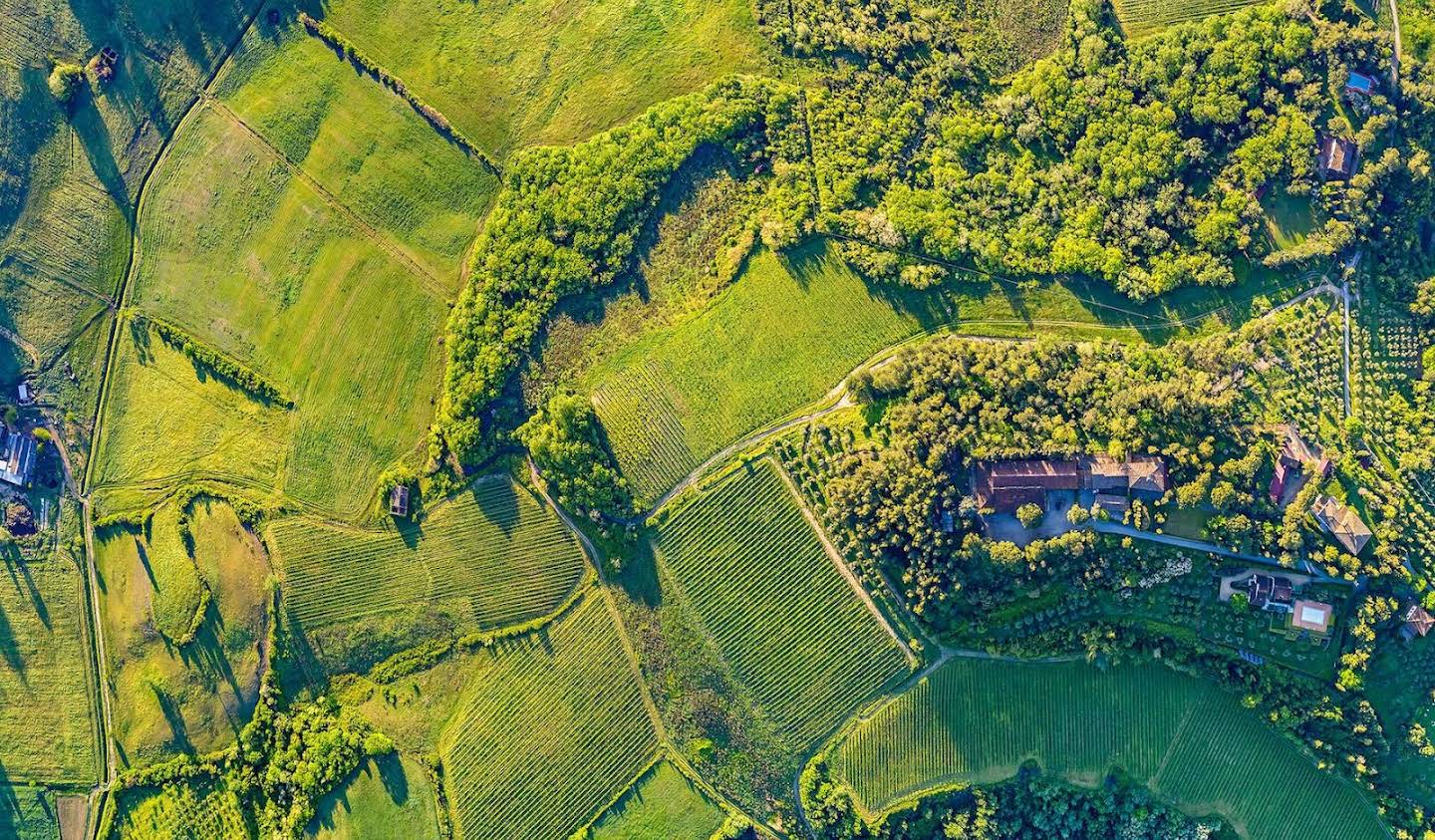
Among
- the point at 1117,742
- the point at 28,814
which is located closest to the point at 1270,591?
the point at 1117,742

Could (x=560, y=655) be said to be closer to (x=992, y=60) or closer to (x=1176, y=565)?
(x=1176, y=565)

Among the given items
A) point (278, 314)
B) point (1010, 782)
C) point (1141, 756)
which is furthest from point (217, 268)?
point (1141, 756)

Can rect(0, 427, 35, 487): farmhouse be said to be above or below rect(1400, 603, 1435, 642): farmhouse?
above

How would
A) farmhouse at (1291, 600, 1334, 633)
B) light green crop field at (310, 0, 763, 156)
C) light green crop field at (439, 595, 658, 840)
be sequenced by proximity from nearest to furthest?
1. farmhouse at (1291, 600, 1334, 633)
2. light green crop field at (439, 595, 658, 840)
3. light green crop field at (310, 0, 763, 156)

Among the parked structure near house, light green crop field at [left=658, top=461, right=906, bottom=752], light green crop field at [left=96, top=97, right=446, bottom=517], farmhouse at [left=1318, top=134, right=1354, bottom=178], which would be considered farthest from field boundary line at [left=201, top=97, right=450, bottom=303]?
farmhouse at [left=1318, top=134, right=1354, bottom=178]

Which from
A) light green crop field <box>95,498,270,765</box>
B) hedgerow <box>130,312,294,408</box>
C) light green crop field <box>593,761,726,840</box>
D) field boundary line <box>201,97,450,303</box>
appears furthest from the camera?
field boundary line <box>201,97,450,303</box>

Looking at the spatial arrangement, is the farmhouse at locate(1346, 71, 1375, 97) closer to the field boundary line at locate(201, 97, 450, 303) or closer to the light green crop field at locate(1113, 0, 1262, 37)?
the light green crop field at locate(1113, 0, 1262, 37)
